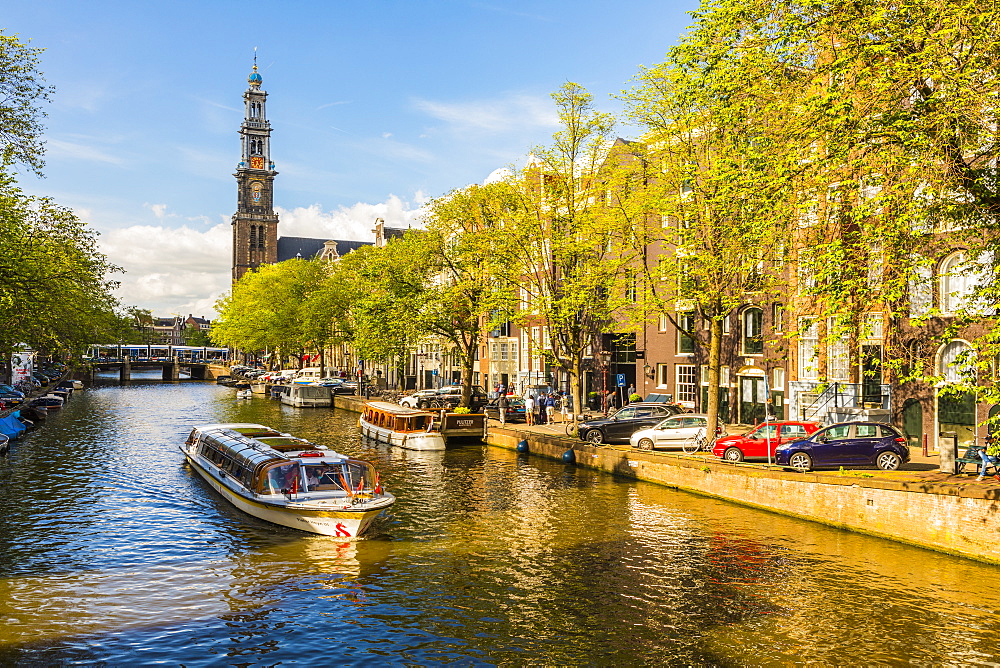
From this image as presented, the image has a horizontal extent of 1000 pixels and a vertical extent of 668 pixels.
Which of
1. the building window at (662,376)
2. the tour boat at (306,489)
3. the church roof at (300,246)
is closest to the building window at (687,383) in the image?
the building window at (662,376)

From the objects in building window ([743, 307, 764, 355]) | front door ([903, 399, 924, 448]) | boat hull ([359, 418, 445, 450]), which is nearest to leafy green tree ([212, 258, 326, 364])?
boat hull ([359, 418, 445, 450])

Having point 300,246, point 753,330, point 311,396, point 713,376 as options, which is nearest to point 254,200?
point 300,246

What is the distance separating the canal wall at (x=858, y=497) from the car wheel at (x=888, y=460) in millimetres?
1993

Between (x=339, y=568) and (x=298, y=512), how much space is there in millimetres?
3599

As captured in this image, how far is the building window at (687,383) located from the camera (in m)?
50.1

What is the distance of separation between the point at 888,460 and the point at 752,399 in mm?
18087

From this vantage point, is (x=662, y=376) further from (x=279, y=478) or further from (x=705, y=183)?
(x=279, y=478)

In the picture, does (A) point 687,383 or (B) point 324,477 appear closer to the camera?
(B) point 324,477

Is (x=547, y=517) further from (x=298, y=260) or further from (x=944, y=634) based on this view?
(x=298, y=260)

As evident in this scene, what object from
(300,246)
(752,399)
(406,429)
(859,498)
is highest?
(300,246)

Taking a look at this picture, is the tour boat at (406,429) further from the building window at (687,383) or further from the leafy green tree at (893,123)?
the leafy green tree at (893,123)

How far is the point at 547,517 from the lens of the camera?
27.5m

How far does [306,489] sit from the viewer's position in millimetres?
25734

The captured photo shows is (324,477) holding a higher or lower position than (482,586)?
higher
